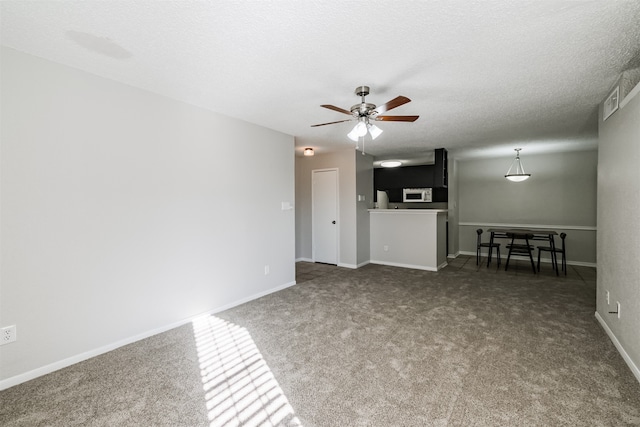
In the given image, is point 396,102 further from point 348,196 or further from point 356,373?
point 348,196

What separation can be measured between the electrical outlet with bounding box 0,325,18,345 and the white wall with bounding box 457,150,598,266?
777 cm

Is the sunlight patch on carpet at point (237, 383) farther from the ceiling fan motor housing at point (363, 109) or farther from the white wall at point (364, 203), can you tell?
the white wall at point (364, 203)

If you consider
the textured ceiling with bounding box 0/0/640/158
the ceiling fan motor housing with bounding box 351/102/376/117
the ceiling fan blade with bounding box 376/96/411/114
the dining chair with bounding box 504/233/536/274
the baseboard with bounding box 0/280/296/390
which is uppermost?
the textured ceiling with bounding box 0/0/640/158

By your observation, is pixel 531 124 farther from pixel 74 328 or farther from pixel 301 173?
pixel 74 328

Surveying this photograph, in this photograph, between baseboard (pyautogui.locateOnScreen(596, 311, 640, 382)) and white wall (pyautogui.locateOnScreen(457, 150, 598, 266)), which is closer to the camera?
baseboard (pyautogui.locateOnScreen(596, 311, 640, 382))

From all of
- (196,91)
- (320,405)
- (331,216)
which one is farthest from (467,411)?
(331,216)

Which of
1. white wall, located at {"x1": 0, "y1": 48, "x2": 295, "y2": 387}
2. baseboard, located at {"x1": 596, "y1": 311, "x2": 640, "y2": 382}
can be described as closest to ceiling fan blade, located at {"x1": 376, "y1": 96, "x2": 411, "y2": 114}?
white wall, located at {"x1": 0, "y1": 48, "x2": 295, "y2": 387}

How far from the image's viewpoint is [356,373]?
219 cm

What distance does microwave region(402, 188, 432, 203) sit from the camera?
817cm

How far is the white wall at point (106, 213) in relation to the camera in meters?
2.10

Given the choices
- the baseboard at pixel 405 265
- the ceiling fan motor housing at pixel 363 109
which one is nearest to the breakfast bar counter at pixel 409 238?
the baseboard at pixel 405 265

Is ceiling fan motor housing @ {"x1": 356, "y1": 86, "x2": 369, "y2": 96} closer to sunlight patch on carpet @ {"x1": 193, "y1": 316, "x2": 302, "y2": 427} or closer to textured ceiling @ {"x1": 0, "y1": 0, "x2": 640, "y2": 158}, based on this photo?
textured ceiling @ {"x1": 0, "y1": 0, "x2": 640, "y2": 158}

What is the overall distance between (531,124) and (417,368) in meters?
3.63

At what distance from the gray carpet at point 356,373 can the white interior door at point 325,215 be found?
2.53m
